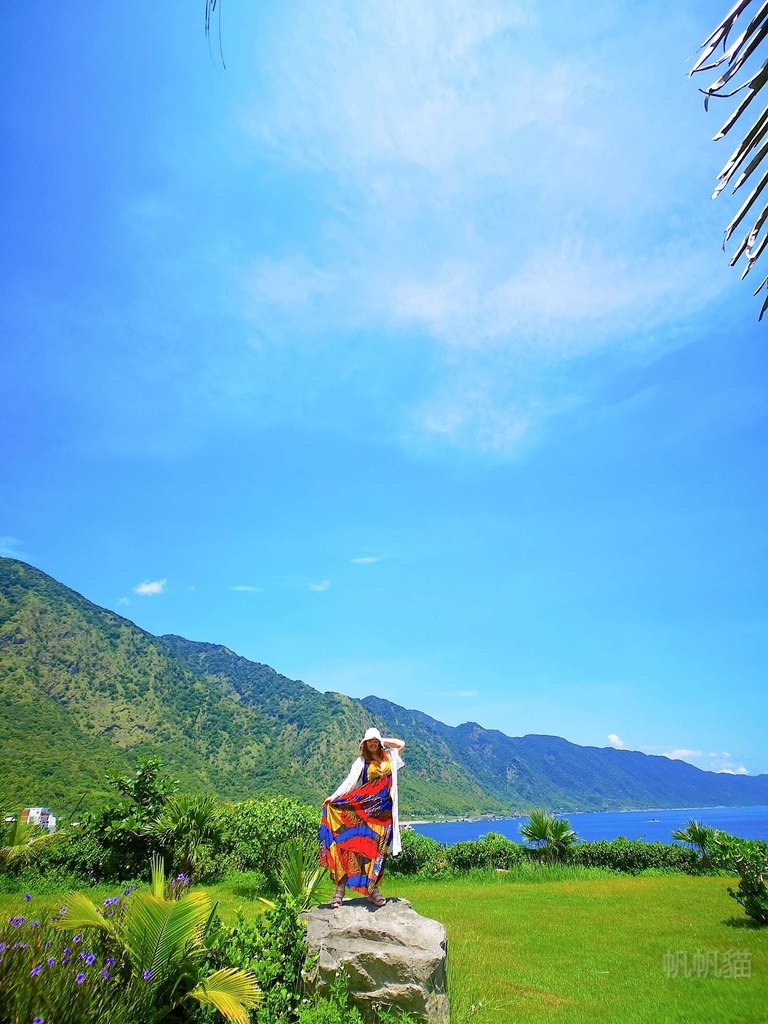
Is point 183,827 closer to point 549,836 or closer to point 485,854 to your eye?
point 485,854

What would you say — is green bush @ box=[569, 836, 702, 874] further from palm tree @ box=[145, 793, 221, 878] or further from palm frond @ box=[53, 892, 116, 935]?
palm frond @ box=[53, 892, 116, 935]

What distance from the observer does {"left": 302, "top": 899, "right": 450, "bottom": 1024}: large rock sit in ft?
15.6

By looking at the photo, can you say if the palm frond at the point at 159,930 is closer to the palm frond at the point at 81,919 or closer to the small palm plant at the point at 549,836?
the palm frond at the point at 81,919

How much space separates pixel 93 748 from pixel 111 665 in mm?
17221

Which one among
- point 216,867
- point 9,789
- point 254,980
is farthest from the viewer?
point 9,789

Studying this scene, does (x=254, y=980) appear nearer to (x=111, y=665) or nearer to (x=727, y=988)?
(x=727, y=988)

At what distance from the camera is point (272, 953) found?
4789mm

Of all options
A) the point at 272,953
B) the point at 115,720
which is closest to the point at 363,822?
the point at 272,953

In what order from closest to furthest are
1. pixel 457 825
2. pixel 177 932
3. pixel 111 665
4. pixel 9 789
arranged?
pixel 177 932 → pixel 9 789 → pixel 111 665 → pixel 457 825

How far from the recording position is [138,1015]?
3.59 metres

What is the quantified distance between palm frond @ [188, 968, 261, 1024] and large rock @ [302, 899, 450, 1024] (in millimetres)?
1066

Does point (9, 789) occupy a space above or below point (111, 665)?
below

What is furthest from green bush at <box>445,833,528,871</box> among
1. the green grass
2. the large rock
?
the large rock

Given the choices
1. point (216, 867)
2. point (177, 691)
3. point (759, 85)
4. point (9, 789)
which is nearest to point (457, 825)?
point (177, 691)
